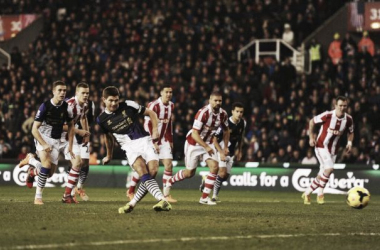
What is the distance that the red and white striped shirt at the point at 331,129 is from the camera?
19.8 m

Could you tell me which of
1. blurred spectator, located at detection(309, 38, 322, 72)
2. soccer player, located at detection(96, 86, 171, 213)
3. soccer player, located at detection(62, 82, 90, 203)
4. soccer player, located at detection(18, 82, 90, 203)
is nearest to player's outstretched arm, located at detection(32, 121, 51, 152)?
soccer player, located at detection(18, 82, 90, 203)

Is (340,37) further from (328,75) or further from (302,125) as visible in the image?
(302,125)

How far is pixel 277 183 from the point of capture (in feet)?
83.8

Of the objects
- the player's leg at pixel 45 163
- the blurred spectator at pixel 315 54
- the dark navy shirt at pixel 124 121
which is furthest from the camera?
the blurred spectator at pixel 315 54

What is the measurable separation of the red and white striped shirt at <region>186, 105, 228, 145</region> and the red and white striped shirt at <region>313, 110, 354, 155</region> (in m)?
2.49

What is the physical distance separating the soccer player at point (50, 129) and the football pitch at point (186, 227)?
0.66 meters

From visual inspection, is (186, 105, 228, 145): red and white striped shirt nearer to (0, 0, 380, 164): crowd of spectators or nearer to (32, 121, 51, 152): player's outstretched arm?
(32, 121, 51, 152): player's outstretched arm

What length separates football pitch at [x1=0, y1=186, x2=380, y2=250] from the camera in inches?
413

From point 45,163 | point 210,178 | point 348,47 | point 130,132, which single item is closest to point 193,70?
point 348,47

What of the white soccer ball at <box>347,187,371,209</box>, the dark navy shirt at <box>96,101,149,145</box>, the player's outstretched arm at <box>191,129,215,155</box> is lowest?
the white soccer ball at <box>347,187,371,209</box>

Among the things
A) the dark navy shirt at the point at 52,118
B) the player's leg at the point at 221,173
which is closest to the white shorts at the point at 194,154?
the player's leg at the point at 221,173

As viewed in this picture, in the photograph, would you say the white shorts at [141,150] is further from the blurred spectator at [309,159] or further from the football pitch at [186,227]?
the blurred spectator at [309,159]

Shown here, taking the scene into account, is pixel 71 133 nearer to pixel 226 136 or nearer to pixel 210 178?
pixel 210 178

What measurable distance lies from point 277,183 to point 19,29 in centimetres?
1702
